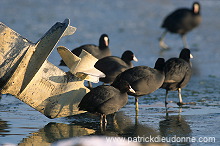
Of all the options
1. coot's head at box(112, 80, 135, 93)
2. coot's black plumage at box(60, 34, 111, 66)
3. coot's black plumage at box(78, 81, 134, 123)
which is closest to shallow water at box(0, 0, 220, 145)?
coot's black plumage at box(78, 81, 134, 123)

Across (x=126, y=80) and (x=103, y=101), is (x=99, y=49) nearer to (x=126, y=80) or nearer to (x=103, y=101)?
(x=126, y=80)

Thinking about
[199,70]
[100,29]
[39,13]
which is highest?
[39,13]

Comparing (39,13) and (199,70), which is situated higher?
(39,13)

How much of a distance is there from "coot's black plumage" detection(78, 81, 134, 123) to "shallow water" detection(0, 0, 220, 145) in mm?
214

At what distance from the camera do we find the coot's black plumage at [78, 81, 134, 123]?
6.45 m

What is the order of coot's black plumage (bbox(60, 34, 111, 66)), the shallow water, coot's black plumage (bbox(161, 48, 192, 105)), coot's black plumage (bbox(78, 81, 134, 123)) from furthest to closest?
coot's black plumage (bbox(60, 34, 111, 66)) → coot's black plumage (bbox(161, 48, 192, 105)) → coot's black plumage (bbox(78, 81, 134, 123)) → the shallow water

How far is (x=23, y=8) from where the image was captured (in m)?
19.3

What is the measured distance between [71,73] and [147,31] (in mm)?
10110

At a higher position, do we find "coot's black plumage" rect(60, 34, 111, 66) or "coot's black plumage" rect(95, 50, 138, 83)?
"coot's black plumage" rect(60, 34, 111, 66)

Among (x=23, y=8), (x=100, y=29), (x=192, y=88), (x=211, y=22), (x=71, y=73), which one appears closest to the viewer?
(x=71, y=73)

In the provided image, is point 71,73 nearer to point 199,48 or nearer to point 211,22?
point 199,48

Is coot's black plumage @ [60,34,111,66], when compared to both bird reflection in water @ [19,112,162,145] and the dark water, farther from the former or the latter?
bird reflection in water @ [19,112,162,145]

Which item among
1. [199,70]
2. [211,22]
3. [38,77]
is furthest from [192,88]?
Answer: [211,22]

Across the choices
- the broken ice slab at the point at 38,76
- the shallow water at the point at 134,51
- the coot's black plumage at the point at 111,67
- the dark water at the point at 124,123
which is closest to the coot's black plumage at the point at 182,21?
the shallow water at the point at 134,51
